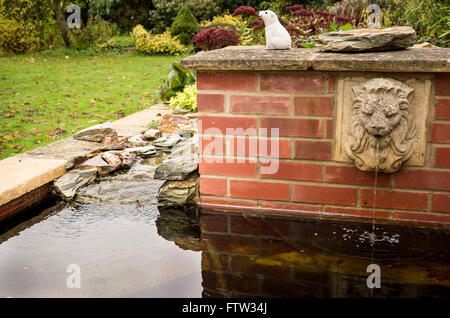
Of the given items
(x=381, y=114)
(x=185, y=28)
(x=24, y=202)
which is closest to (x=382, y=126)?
(x=381, y=114)

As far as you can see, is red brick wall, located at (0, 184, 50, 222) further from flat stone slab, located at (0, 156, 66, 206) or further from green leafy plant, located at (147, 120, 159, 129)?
green leafy plant, located at (147, 120, 159, 129)

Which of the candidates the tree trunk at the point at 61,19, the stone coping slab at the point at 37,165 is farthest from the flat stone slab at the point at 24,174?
the tree trunk at the point at 61,19

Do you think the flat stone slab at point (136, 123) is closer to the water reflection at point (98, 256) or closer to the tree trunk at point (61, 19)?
the water reflection at point (98, 256)

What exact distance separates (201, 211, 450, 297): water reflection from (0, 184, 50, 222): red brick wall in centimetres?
112

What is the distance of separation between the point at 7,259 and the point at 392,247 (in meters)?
1.84

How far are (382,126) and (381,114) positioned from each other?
0.20 ft

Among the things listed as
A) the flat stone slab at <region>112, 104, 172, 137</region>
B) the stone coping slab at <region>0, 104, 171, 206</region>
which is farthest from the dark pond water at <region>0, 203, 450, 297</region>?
the flat stone slab at <region>112, 104, 172, 137</region>

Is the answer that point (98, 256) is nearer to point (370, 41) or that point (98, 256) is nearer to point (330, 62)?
point (330, 62)

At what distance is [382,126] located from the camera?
2088 mm

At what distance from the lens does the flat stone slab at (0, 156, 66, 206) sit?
2.63m

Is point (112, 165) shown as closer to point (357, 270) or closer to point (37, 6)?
point (357, 270)

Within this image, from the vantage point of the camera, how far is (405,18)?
19.0 ft

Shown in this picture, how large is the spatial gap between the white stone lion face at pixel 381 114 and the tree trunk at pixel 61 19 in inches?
541
